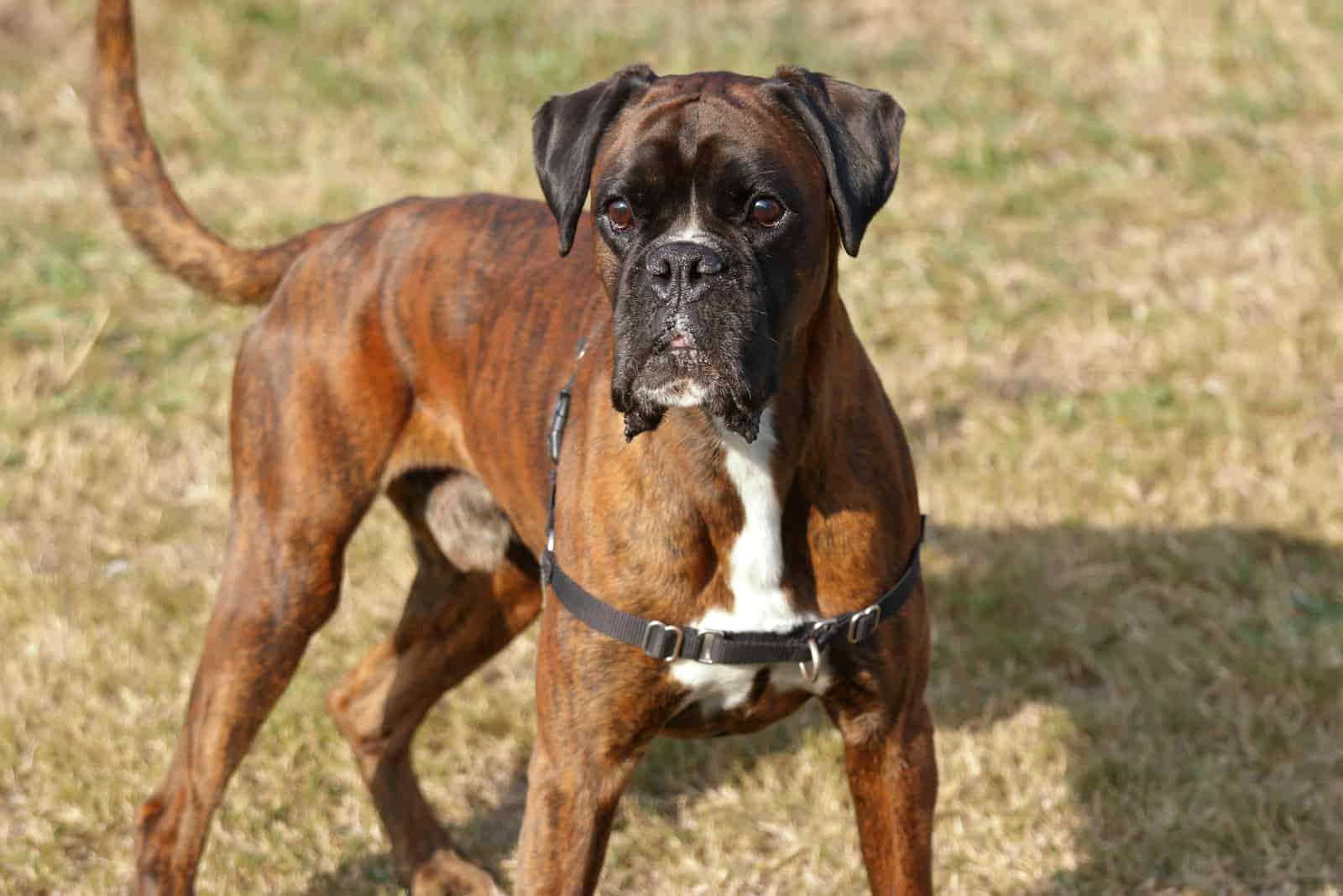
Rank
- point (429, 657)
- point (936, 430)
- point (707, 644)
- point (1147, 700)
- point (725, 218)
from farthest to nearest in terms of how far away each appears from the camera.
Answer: point (936, 430) < point (1147, 700) < point (429, 657) < point (707, 644) < point (725, 218)

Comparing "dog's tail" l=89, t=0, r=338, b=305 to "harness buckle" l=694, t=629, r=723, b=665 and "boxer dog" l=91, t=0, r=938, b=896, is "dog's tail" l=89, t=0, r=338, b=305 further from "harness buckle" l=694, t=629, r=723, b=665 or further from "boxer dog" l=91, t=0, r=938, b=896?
"harness buckle" l=694, t=629, r=723, b=665

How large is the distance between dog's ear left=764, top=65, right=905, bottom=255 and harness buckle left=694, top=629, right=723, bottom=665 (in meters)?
0.74

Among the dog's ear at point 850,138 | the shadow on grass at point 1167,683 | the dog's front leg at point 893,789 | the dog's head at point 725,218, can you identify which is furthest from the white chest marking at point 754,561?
the shadow on grass at point 1167,683

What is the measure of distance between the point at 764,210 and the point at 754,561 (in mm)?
659

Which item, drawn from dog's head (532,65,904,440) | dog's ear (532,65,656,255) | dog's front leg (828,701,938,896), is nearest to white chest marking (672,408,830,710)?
dog's head (532,65,904,440)

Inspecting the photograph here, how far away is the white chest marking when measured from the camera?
130 inches

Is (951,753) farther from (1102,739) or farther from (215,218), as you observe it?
(215,218)

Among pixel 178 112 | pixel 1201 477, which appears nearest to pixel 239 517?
pixel 1201 477

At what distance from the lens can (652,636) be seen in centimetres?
327

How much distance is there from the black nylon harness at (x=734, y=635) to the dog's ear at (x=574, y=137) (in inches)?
29.0

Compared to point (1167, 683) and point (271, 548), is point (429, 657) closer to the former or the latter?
point (271, 548)

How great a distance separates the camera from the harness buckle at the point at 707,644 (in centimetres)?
327

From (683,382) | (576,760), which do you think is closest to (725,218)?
(683,382)

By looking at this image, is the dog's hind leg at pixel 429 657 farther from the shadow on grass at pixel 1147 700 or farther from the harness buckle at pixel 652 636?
the harness buckle at pixel 652 636
